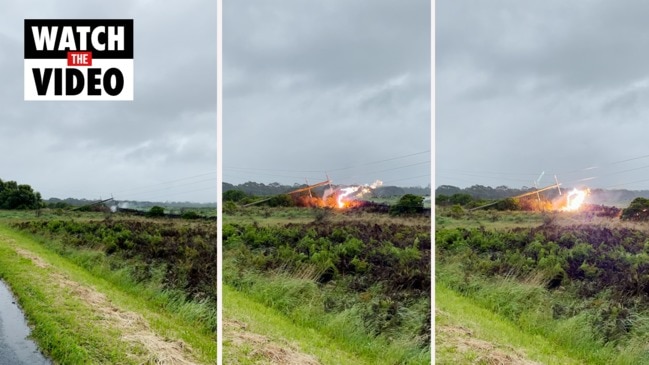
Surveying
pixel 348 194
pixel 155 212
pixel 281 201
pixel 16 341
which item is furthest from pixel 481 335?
pixel 16 341

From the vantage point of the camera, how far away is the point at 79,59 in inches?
143

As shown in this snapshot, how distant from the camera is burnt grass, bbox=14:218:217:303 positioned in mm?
3916

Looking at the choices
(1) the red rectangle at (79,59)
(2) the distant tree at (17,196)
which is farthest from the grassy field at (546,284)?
(2) the distant tree at (17,196)

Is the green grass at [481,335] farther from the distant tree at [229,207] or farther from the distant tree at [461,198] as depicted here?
the distant tree at [229,207]

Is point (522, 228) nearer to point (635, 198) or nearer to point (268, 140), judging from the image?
point (635, 198)

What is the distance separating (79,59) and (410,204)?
250cm

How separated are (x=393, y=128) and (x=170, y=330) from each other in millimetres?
2085

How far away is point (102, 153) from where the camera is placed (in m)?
4.19

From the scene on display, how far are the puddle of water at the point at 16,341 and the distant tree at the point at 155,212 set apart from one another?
111cm

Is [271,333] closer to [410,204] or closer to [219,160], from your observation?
[219,160]

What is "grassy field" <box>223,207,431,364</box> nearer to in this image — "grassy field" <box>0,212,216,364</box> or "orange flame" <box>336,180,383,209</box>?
"orange flame" <box>336,180,383,209</box>

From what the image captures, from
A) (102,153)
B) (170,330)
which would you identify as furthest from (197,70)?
(170,330)

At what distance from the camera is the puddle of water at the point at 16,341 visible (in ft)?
10.7

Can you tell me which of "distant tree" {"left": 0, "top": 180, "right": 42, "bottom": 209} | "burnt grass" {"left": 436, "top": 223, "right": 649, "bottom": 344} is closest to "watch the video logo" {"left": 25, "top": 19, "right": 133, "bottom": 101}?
"distant tree" {"left": 0, "top": 180, "right": 42, "bottom": 209}
